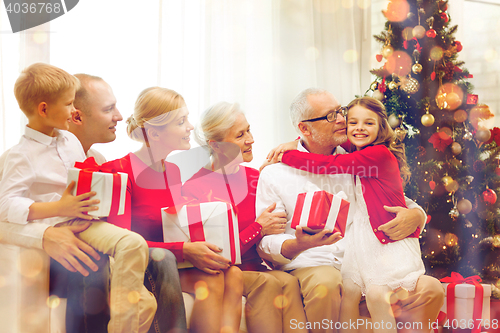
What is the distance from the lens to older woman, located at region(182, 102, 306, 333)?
1730mm

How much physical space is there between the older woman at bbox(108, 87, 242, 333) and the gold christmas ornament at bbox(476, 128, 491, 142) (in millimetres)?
2193

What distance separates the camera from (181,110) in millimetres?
1863

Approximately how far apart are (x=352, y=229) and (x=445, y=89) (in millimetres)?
1576

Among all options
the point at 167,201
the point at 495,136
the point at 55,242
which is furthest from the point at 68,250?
the point at 495,136

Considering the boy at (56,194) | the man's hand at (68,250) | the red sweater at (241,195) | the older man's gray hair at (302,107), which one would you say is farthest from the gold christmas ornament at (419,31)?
the man's hand at (68,250)

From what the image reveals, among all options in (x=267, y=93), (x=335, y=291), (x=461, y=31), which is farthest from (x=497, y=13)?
(x=335, y=291)

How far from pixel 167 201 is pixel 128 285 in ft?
1.68

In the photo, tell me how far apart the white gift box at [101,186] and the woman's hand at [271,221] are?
2.33 ft

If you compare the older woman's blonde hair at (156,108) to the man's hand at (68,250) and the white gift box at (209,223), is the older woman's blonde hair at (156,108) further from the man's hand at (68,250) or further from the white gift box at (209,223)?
the man's hand at (68,250)

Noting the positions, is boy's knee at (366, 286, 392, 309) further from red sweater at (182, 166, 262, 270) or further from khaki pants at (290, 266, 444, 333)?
red sweater at (182, 166, 262, 270)

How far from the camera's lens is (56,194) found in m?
1.60

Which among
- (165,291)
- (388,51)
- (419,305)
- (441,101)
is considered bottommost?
(419,305)

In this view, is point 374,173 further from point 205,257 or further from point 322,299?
point 205,257

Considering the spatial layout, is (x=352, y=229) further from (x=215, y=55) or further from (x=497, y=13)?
(x=497, y=13)
